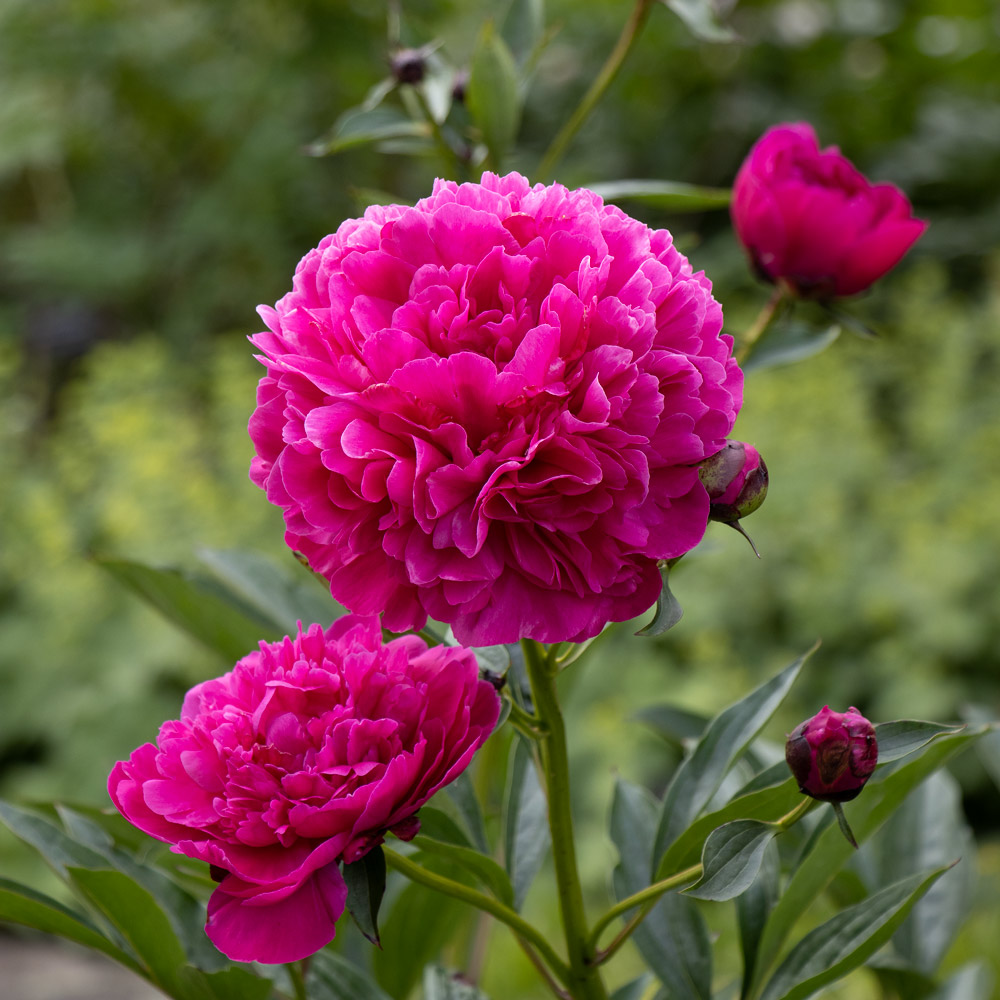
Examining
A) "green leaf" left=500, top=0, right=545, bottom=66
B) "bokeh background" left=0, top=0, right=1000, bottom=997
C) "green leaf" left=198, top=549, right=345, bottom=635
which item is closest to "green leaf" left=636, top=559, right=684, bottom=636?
"green leaf" left=198, top=549, right=345, bottom=635

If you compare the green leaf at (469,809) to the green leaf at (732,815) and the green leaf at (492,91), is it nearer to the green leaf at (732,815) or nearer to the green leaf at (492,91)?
the green leaf at (732,815)

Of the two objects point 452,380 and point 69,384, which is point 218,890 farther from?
point 69,384

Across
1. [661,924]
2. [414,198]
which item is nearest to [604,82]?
[661,924]

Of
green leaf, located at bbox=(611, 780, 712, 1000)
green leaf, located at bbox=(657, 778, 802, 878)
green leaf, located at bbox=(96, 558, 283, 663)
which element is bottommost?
green leaf, located at bbox=(611, 780, 712, 1000)

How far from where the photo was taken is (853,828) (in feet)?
1.53

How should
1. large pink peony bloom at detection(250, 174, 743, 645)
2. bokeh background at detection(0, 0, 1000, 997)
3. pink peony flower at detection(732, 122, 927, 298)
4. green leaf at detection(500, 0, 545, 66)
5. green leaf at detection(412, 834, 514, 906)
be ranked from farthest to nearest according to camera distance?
bokeh background at detection(0, 0, 1000, 997) → green leaf at detection(500, 0, 545, 66) → pink peony flower at detection(732, 122, 927, 298) → green leaf at detection(412, 834, 514, 906) → large pink peony bloom at detection(250, 174, 743, 645)

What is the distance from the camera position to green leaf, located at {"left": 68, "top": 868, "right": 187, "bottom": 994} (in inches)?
16.9

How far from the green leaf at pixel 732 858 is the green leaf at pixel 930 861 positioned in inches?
9.7

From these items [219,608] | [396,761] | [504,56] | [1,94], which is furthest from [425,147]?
[1,94]

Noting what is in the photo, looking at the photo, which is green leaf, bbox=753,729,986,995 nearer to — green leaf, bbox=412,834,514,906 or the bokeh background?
green leaf, bbox=412,834,514,906

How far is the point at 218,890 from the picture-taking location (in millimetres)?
336

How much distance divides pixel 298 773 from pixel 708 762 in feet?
0.72

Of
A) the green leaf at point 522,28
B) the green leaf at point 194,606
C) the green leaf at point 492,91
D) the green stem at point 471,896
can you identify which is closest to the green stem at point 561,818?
the green stem at point 471,896

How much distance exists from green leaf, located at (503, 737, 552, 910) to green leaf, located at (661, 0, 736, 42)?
15.2 inches
